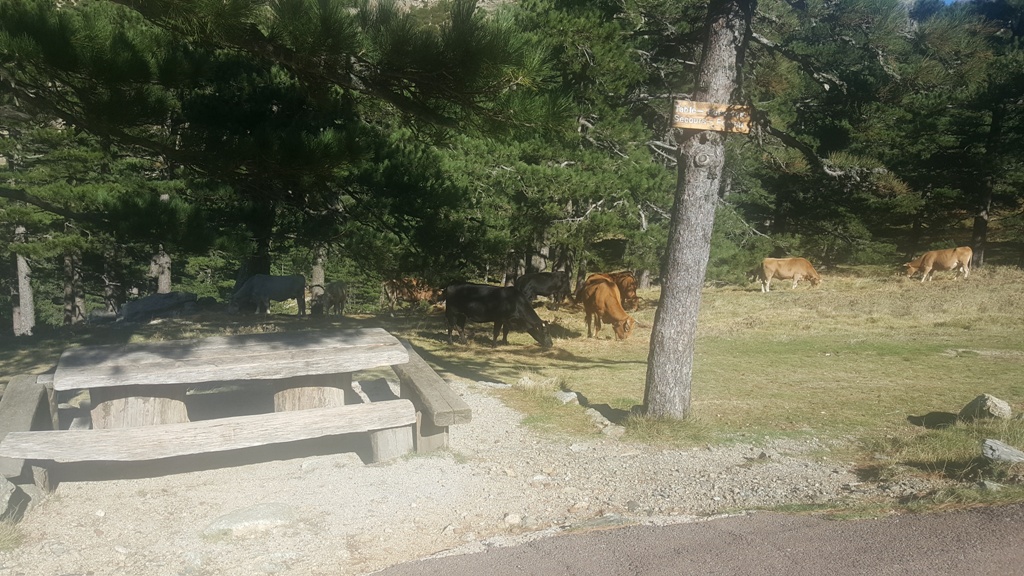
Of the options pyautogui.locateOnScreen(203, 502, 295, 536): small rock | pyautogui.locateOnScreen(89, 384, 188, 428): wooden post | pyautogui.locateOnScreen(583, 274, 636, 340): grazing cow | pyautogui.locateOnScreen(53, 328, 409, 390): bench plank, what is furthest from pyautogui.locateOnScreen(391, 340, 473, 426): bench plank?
pyautogui.locateOnScreen(583, 274, 636, 340): grazing cow

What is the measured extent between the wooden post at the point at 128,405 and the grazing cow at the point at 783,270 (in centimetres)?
2239

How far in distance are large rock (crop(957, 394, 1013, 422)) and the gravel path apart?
1925 millimetres

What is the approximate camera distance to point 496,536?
5.21 metres

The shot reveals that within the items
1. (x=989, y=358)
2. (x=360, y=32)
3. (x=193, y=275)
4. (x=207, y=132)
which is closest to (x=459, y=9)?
(x=360, y=32)

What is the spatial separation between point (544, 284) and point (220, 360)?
15.3 m

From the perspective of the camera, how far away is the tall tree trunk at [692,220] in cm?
773

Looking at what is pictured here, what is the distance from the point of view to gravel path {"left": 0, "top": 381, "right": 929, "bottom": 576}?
5000mm

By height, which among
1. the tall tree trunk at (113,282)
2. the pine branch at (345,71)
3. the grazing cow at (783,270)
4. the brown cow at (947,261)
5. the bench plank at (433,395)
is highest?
the pine branch at (345,71)

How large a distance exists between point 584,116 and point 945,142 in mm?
20319

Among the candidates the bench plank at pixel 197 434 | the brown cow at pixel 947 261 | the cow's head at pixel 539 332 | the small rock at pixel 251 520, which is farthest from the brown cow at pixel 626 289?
the small rock at pixel 251 520

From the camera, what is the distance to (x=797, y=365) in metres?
13.0

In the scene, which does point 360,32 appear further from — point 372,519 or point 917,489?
point 917,489

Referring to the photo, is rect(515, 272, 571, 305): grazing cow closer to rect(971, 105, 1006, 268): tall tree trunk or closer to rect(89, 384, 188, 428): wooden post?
rect(89, 384, 188, 428): wooden post

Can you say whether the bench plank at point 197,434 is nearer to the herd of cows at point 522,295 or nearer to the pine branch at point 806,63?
the pine branch at point 806,63
